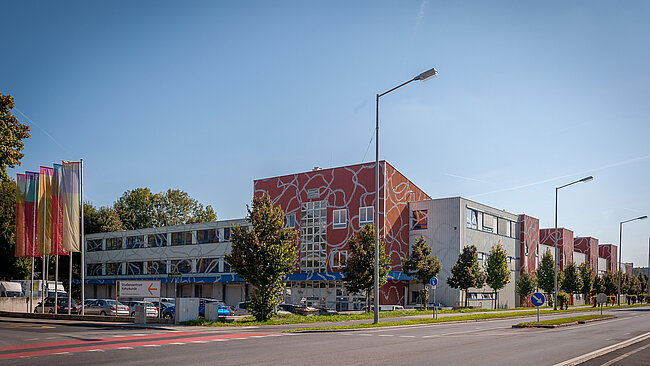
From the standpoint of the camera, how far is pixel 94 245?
3337 inches

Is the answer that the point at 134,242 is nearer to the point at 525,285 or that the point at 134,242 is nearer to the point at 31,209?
the point at 31,209

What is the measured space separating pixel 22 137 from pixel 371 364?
25701 mm

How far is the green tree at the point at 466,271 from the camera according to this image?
2028 inches

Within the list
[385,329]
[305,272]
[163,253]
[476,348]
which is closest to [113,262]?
[163,253]

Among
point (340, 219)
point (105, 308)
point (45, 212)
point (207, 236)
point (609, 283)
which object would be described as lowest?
point (609, 283)

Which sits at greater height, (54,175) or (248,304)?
(54,175)

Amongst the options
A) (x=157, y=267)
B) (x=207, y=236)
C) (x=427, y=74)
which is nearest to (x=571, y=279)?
(x=207, y=236)

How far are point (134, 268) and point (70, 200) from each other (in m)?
42.5

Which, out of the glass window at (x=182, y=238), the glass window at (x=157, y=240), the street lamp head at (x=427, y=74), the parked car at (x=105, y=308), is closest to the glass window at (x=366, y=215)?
the parked car at (x=105, y=308)

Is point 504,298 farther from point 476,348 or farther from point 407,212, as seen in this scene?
point 476,348

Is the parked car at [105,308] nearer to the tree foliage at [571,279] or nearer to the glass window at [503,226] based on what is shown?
the glass window at [503,226]

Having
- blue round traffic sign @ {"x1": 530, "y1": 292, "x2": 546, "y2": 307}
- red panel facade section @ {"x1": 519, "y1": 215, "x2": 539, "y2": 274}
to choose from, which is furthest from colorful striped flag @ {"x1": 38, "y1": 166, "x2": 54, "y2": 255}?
red panel facade section @ {"x1": 519, "y1": 215, "x2": 539, "y2": 274}

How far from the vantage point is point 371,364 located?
12758 mm

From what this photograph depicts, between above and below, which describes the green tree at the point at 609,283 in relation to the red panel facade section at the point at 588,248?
below
